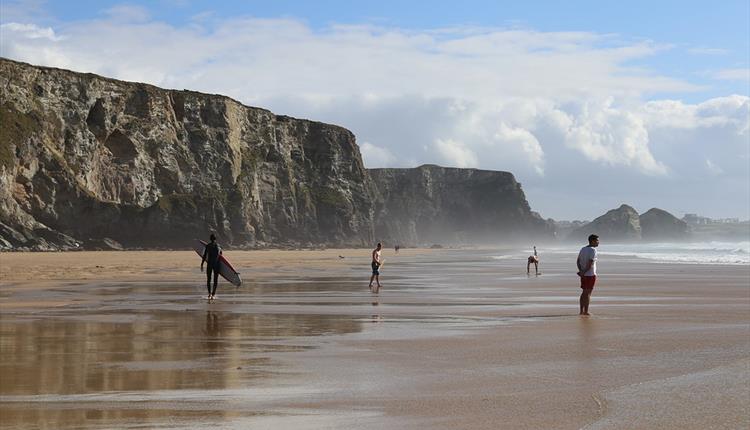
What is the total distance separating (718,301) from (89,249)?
68.5m

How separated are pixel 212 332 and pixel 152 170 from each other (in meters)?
84.6

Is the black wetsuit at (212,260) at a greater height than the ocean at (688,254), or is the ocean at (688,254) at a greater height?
the black wetsuit at (212,260)

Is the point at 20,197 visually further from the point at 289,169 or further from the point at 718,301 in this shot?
the point at 718,301

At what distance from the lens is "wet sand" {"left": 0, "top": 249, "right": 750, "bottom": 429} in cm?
673

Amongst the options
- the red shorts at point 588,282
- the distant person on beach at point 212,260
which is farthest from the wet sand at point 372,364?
the distant person on beach at point 212,260

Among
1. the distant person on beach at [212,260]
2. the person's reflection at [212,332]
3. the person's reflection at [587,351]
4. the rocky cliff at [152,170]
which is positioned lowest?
the person's reflection at [587,351]

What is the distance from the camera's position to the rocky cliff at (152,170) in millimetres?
77188

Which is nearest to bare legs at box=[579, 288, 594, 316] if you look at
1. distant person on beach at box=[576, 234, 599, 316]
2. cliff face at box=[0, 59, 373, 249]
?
distant person on beach at box=[576, 234, 599, 316]

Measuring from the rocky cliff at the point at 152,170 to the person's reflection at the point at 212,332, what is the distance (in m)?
57.9

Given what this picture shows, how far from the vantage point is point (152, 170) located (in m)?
94.1

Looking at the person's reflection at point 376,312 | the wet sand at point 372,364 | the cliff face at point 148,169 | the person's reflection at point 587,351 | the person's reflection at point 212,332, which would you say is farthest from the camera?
the cliff face at point 148,169

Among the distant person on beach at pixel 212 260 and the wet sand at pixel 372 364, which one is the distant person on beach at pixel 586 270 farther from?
the distant person on beach at pixel 212 260

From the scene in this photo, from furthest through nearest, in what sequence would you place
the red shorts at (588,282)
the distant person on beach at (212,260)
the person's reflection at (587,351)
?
1. the distant person on beach at (212,260)
2. the red shorts at (588,282)
3. the person's reflection at (587,351)

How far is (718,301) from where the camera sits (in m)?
19.3
